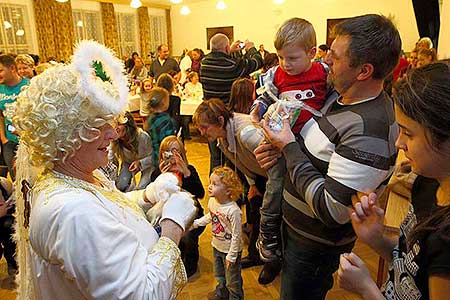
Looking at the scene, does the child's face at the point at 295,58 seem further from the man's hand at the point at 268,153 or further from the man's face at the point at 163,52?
the man's face at the point at 163,52

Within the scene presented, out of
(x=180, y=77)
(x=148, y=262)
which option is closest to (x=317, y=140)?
(x=148, y=262)

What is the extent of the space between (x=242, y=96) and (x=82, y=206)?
2080 millimetres

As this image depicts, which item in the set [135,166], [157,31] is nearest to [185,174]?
[135,166]

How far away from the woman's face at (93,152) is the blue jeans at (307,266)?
78 centimetres

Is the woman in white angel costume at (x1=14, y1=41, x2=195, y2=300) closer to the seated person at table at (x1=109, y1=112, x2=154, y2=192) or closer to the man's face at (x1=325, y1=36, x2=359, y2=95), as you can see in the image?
the man's face at (x1=325, y1=36, x2=359, y2=95)

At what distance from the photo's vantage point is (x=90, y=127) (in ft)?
3.07

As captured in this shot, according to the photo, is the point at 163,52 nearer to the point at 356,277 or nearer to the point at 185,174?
the point at 185,174

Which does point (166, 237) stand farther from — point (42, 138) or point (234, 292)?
point (234, 292)

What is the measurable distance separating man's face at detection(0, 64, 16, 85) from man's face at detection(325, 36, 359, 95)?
3300 millimetres

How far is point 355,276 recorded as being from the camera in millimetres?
905

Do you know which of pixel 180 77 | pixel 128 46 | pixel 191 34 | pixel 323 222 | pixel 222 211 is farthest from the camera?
pixel 191 34

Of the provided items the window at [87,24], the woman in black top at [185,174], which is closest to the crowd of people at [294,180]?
the woman in black top at [185,174]

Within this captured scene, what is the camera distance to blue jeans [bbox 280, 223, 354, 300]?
4.22 ft

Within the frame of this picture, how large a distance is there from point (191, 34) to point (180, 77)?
5.94 m
